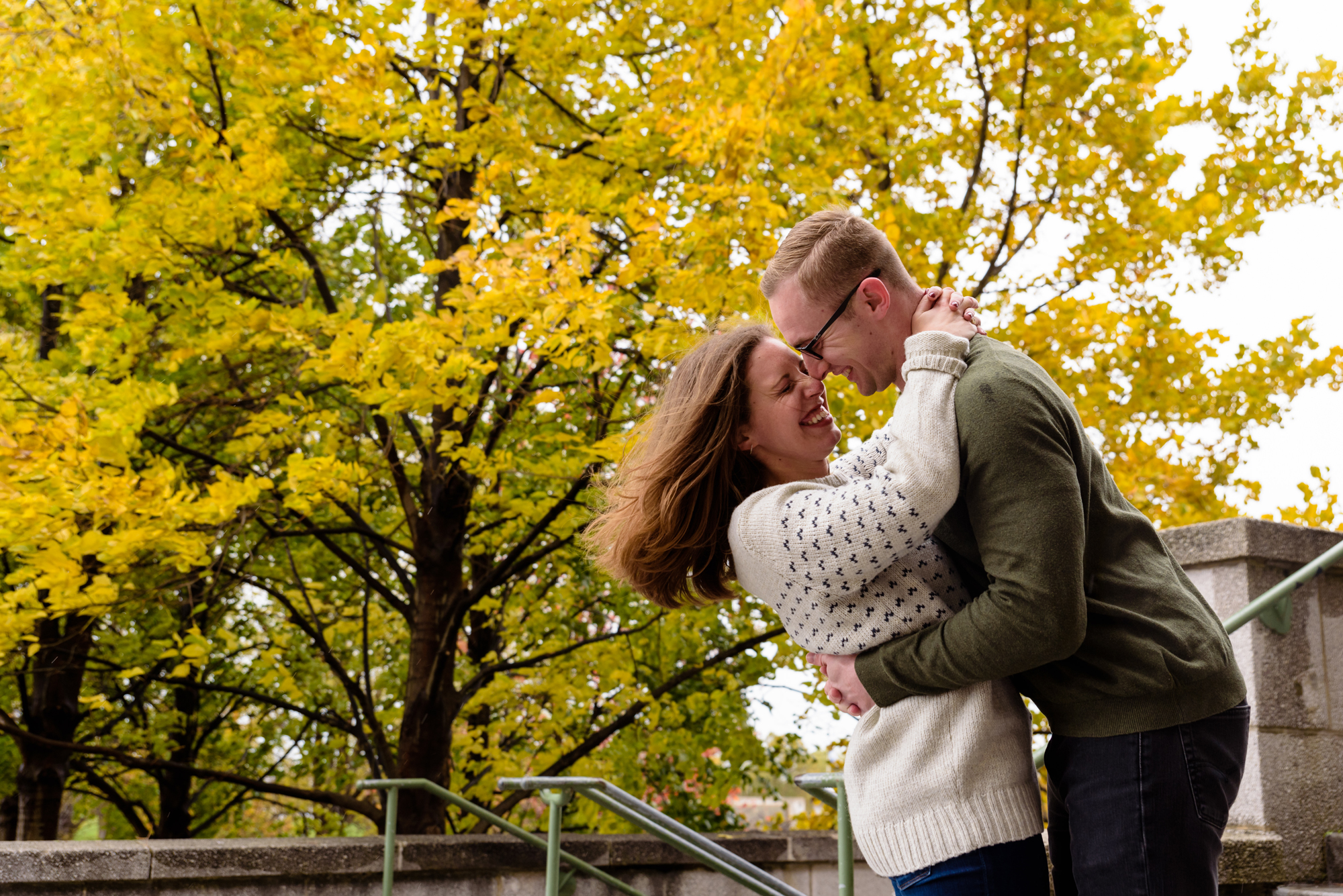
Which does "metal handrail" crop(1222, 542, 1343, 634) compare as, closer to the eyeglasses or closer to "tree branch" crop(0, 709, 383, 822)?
the eyeglasses

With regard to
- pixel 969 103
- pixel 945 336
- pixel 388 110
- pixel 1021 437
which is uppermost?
pixel 969 103

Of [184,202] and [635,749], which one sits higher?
[184,202]

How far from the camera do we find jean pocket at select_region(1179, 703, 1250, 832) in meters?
1.44

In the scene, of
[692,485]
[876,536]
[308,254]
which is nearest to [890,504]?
[876,536]

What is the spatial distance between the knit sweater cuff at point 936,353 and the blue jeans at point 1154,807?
556mm

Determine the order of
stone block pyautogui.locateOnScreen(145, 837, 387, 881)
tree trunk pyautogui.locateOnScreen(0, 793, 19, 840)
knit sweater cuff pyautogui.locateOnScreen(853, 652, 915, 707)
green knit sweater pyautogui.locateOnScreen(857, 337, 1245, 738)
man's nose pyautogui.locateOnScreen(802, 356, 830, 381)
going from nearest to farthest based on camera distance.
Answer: green knit sweater pyautogui.locateOnScreen(857, 337, 1245, 738) → knit sweater cuff pyautogui.locateOnScreen(853, 652, 915, 707) → man's nose pyautogui.locateOnScreen(802, 356, 830, 381) → stone block pyautogui.locateOnScreen(145, 837, 387, 881) → tree trunk pyautogui.locateOnScreen(0, 793, 19, 840)

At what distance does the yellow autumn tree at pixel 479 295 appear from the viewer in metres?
4.26

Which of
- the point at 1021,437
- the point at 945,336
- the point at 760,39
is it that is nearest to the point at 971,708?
the point at 1021,437

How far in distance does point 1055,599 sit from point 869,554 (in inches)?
10.0

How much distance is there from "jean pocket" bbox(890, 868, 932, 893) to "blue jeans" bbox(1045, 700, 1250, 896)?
0.68 feet

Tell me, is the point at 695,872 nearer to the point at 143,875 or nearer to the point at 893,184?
the point at 143,875

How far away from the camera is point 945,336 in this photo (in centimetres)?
159

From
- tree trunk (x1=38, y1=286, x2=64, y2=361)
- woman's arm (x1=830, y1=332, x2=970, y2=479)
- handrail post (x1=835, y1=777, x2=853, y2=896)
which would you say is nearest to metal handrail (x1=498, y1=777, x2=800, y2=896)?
handrail post (x1=835, y1=777, x2=853, y2=896)

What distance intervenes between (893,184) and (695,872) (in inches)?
141
